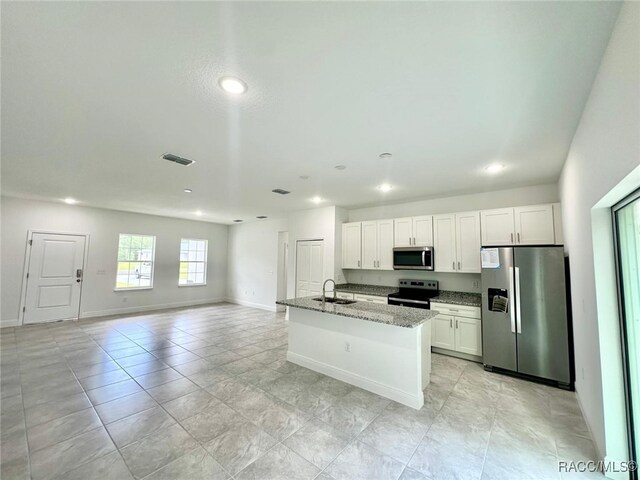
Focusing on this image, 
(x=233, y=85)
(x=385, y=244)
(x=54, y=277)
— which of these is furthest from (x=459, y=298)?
(x=54, y=277)

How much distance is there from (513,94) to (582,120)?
788 millimetres

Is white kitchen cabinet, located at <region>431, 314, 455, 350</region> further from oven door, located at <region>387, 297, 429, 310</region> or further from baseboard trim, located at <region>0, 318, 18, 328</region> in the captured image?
baseboard trim, located at <region>0, 318, 18, 328</region>

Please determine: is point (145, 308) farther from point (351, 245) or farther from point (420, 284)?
point (420, 284)

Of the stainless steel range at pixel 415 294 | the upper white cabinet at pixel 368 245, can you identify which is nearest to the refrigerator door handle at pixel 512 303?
the stainless steel range at pixel 415 294

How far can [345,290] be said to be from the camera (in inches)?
214

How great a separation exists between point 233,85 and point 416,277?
4.50 metres

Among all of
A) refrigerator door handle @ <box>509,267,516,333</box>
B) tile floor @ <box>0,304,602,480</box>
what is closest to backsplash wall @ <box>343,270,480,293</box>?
refrigerator door handle @ <box>509,267,516,333</box>

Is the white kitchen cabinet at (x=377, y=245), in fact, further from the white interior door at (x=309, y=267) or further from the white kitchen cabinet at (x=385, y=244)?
the white interior door at (x=309, y=267)

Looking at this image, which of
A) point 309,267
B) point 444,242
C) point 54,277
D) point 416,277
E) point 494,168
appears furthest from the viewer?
point 309,267

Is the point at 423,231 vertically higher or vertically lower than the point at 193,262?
Result: higher

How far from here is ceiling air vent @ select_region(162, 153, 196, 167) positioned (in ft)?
10.5

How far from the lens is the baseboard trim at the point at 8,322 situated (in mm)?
5508

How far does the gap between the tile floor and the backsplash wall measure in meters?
1.34

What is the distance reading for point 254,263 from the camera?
8.43m
